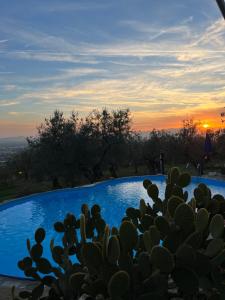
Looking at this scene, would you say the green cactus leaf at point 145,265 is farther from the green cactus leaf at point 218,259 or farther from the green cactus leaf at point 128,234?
the green cactus leaf at point 218,259

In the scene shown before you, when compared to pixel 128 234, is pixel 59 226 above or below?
below

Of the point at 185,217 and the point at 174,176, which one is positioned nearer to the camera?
the point at 185,217

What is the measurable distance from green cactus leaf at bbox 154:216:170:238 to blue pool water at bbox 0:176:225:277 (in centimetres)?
717

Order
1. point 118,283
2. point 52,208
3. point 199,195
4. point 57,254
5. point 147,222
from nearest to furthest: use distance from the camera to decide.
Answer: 1. point 118,283
2. point 147,222
3. point 57,254
4. point 199,195
5. point 52,208

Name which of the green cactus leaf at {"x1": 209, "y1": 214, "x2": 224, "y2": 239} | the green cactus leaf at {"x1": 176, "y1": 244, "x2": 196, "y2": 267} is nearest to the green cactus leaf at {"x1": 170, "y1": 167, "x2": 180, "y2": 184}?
the green cactus leaf at {"x1": 209, "y1": 214, "x2": 224, "y2": 239}

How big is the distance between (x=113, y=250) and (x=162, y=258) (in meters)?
0.28

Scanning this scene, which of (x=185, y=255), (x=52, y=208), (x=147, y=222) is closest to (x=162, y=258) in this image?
(x=185, y=255)

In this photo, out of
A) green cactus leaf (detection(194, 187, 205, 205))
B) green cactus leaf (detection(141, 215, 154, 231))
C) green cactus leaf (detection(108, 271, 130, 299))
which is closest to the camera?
green cactus leaf (detection(108, 271, 130, 299))

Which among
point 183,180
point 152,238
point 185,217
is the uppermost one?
point 183,180

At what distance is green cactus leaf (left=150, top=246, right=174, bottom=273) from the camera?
1935 millimetres

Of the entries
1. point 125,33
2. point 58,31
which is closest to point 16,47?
point 58,31

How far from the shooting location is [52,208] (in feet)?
51.9

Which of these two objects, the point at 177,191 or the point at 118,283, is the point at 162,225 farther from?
the point at 177,191

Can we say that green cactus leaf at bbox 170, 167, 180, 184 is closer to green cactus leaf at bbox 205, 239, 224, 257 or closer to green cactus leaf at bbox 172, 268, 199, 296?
green cactus leaf at bbox 205, 239, 224, 257
